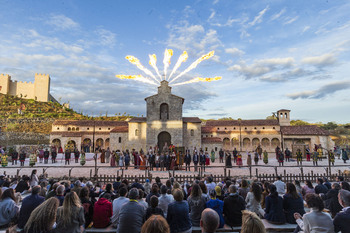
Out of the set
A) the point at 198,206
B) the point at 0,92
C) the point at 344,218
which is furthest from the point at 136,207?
the point at 0,92

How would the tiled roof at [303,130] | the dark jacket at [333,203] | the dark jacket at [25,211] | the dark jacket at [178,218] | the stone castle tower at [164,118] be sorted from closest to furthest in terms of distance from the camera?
1. the dark jacket at [178,218]
2. the dark jacket at [25,211]
3. the dark jacket at [333,203]
4. the stone castle tower at [164,118]
5. the tiled roof at [303,130]

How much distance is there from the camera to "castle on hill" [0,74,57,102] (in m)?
74.7

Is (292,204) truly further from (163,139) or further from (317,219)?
(163,139)

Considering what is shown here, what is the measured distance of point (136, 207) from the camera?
4574 millimetres

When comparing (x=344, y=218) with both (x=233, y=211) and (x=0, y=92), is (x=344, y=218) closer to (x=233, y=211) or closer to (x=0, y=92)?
(x=233, y=211)

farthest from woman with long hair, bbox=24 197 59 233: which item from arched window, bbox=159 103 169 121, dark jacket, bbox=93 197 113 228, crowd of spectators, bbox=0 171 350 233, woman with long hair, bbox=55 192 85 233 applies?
arched window, bbox=159 103 169 121

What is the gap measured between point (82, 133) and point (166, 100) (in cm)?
2065

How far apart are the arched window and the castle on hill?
64660 mm

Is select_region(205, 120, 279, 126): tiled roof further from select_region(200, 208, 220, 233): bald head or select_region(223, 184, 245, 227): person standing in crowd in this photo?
select_region(200, 208, 220, 233): bald head

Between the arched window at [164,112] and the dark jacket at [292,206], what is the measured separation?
26159mm

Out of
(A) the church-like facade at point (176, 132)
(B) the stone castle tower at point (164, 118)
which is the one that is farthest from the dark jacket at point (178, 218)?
(B) the stone castle tower at point (164, 118)

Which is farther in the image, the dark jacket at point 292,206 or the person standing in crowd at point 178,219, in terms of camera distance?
the dark jacket at point 292,206

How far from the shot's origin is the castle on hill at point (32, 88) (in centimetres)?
7469

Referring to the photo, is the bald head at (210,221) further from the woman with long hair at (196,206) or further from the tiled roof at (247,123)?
the tiled roof at (247,123)
